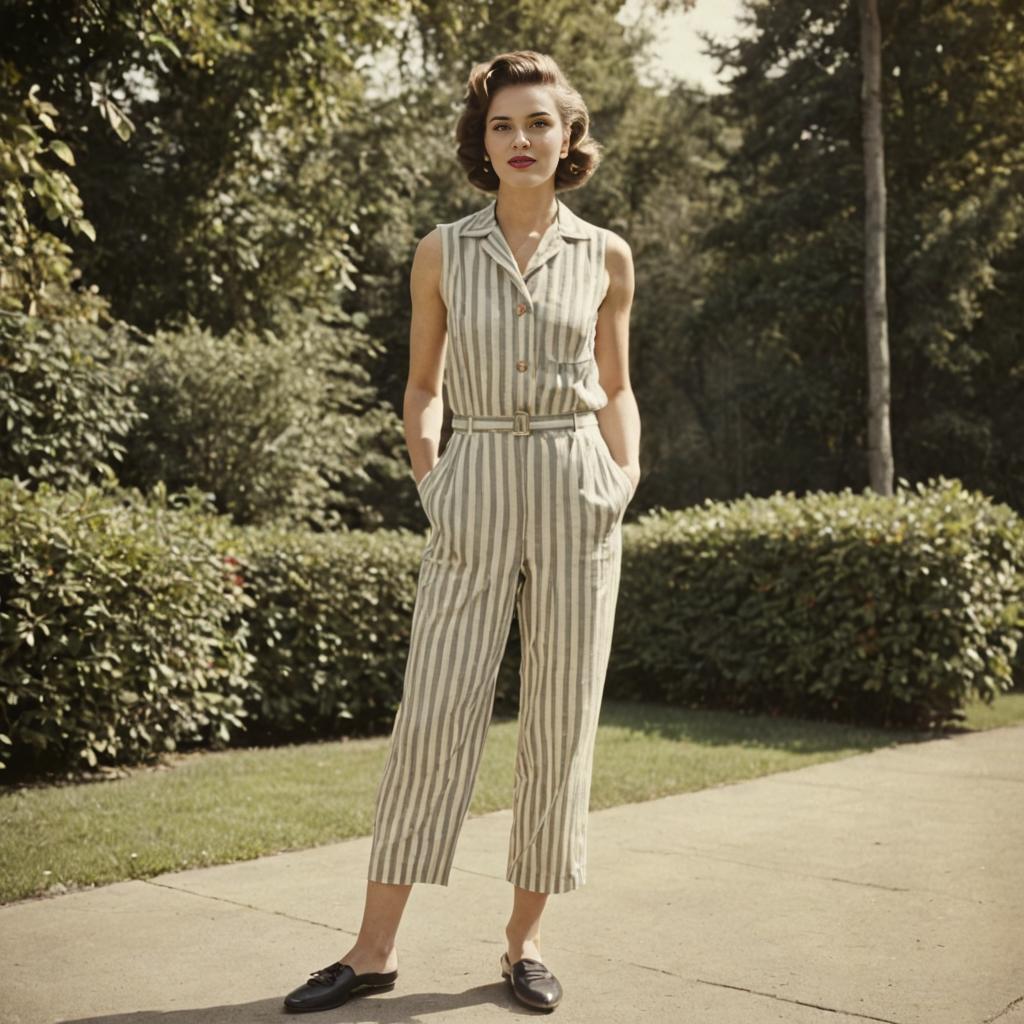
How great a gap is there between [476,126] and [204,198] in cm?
1061

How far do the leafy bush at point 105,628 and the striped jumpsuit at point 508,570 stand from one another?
10.6ft

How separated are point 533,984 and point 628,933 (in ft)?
2.26

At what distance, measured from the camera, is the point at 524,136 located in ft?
10.4

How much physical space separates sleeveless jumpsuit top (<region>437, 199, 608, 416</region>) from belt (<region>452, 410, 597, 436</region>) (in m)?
0.01

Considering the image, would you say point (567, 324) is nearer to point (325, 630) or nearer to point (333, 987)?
point (333, 987)

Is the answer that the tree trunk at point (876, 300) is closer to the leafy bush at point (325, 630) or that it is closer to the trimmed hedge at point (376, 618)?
the trimmed hedge at point (376, 618)

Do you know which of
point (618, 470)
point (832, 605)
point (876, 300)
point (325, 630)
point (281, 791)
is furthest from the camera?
point (876, 300)

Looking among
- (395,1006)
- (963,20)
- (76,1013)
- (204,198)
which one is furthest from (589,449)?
(963,20)

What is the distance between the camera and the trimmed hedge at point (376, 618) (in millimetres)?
6258

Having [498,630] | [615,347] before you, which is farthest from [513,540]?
[615,347]

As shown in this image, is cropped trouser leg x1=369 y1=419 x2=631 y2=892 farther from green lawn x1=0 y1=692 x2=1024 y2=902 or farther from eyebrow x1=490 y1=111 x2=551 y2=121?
green lawn x1=0 y1=692 x2=1024 y2=902

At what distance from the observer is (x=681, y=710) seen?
977 cm

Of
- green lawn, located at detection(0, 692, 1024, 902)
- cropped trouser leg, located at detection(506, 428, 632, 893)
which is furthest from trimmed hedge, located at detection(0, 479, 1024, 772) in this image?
cropped trouser leg, located at detection(506, 428, 632, 893)

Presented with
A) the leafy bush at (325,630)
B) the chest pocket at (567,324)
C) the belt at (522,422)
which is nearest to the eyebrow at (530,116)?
the chest pocket at (567,324)
